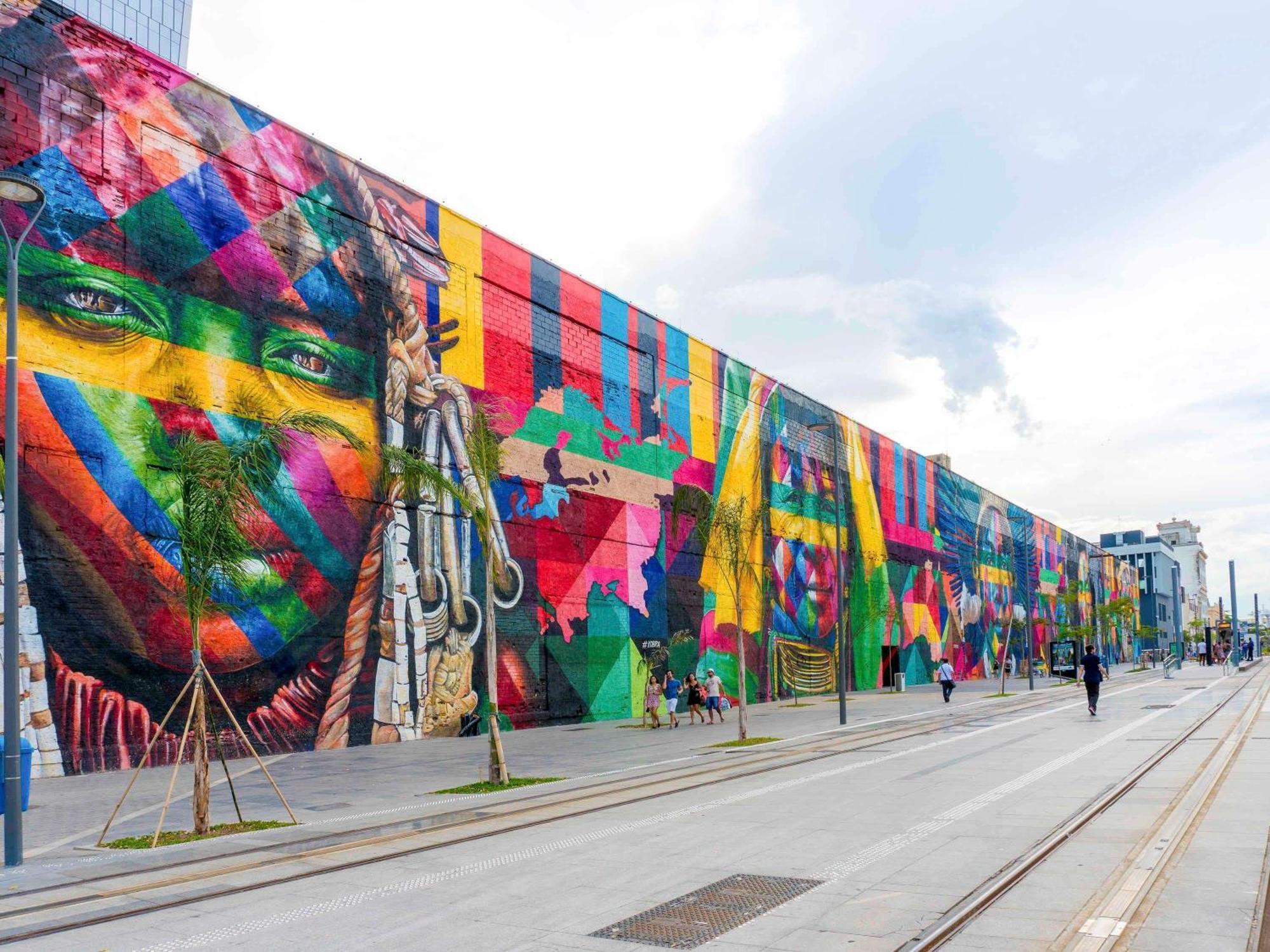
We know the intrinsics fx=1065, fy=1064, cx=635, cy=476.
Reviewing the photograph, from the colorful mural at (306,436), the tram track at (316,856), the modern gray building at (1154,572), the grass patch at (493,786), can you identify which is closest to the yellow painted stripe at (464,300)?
the colorful mural at (306,436)

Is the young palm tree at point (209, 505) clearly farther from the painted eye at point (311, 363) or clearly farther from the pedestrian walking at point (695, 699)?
the pedestrian walking at point (695, 699)

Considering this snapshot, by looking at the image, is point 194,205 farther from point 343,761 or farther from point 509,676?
point 509,676

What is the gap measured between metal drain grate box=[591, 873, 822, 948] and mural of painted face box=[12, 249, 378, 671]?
1183 centimetres

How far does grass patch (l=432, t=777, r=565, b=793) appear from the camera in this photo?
54.4ft

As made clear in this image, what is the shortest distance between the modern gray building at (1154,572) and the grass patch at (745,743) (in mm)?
154846

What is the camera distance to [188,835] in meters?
12.8

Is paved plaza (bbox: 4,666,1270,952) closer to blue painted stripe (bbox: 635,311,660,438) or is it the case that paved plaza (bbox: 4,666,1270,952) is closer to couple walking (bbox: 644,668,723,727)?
couple walking (bbox: 644,668,723,727)

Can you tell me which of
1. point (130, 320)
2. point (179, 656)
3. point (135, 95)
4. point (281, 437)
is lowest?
point (179, 656)

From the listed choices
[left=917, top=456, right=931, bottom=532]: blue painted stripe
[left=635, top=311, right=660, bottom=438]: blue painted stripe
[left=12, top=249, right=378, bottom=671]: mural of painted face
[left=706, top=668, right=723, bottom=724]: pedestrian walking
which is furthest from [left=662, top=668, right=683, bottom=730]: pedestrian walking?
[left=917, top=456, right=931, bottom=532]: blue painted stripe

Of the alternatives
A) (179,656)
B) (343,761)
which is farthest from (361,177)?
(343,761)

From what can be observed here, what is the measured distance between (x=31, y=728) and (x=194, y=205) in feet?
37.5

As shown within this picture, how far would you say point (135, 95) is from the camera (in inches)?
882

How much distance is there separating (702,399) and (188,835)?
1321 inches

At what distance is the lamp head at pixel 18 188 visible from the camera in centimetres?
1128
